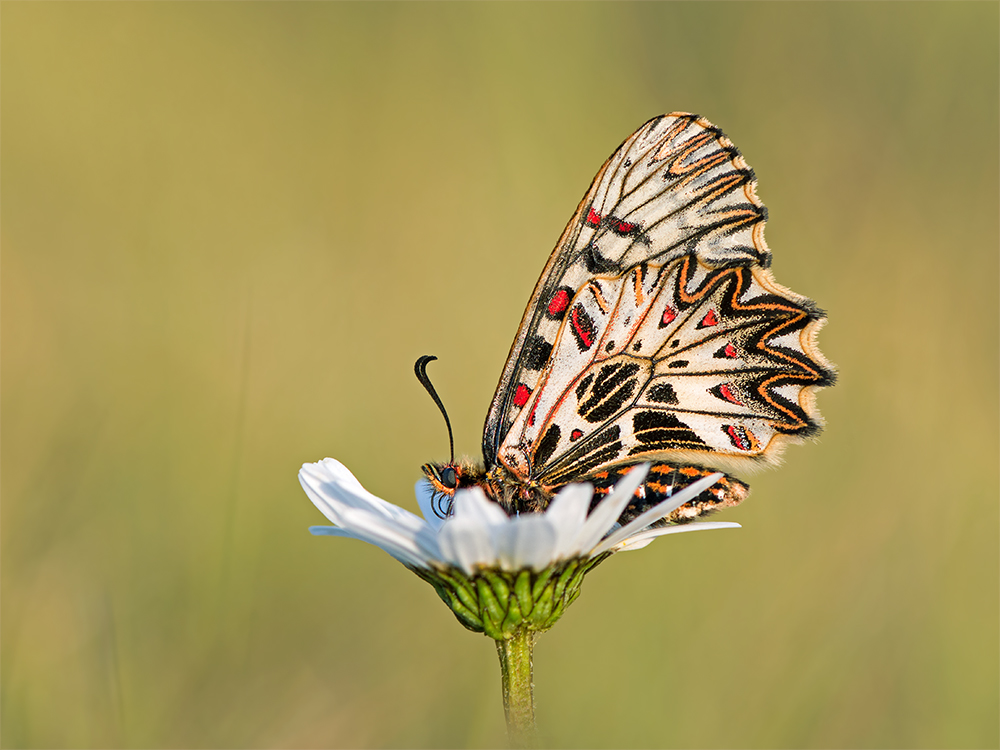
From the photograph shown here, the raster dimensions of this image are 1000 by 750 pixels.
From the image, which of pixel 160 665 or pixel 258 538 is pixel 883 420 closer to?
pixel 258 538

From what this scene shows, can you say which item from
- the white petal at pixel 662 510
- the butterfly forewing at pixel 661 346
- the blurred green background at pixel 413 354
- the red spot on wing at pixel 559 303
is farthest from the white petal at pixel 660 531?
the blurred green background at pixel 413 354

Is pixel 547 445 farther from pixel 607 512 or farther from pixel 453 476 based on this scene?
pixel 607 512

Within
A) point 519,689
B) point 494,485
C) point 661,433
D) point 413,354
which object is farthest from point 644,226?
point 413,354

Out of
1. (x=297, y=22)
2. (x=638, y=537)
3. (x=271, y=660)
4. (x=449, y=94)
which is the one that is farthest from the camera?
(x=297, y=22)

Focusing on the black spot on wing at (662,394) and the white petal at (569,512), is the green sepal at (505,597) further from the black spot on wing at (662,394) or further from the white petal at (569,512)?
the black spot on wing at (662,394)

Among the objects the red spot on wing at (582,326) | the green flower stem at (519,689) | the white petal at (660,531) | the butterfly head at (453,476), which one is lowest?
the green flower stem at (519,689)

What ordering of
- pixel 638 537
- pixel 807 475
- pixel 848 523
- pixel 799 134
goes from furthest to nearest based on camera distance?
1. pixel 799 134
2. pixel 807 475
3. pixel 848 523
4. pixel 638 537

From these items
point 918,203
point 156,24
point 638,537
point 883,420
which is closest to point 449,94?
point 156,24
